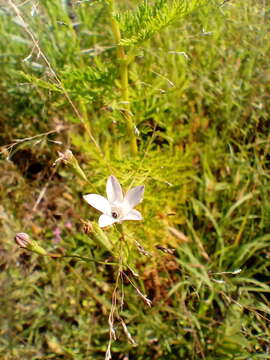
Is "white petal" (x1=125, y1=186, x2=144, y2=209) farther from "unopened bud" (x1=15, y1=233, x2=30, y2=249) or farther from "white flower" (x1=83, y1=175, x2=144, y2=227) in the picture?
"unopened bud" (x1=15, y1=233, x2=30, y2=249)

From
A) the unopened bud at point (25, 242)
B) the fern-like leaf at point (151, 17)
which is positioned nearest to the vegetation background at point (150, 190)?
the fern-like leaf at point (151, 17)

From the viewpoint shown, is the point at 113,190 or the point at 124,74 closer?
the point at 113,190

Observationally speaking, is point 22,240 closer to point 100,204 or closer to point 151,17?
point 100,204

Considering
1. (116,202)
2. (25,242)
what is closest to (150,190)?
(116,202)

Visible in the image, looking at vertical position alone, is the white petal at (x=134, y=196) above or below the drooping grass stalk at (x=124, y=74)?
below

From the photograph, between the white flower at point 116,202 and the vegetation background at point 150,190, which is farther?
the vegetation background at point 150,190

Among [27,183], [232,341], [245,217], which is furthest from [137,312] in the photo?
[27,183]

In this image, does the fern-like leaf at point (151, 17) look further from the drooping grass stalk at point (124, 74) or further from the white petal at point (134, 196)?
the white petal at point (134, 196)
